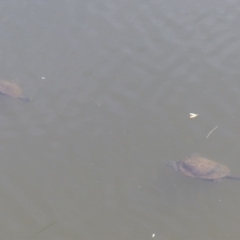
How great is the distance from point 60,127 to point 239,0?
14.0 feet

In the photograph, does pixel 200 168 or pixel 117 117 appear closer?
pixel 200 168

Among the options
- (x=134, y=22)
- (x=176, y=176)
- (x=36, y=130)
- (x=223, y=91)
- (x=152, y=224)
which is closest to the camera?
(x=152, y=224)

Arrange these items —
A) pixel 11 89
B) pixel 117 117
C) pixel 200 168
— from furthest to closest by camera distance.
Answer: pixel 11 89, pixel 117 117, pixel 200 168

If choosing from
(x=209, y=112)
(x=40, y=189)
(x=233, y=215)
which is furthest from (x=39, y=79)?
(x=233, y=215)

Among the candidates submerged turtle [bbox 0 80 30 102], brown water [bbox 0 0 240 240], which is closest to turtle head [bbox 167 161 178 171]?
brown water [bbox 0 0 240 240]

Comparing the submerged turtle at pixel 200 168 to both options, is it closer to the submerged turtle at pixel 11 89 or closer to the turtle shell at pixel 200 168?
the turtle shell at pixel 200 168

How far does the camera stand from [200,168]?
5852mm

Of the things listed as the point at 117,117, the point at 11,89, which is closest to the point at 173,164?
the point at 117,117

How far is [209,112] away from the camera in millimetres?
6551

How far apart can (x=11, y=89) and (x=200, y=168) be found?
3.02m

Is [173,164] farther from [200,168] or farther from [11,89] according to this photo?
[11,89]

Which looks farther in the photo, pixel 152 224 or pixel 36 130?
pixel 36 130

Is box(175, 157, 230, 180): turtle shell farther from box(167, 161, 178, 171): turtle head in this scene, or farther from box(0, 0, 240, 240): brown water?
box(0, 0, 240, 240): brown water

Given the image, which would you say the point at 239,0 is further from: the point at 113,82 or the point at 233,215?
the point at 233,215
